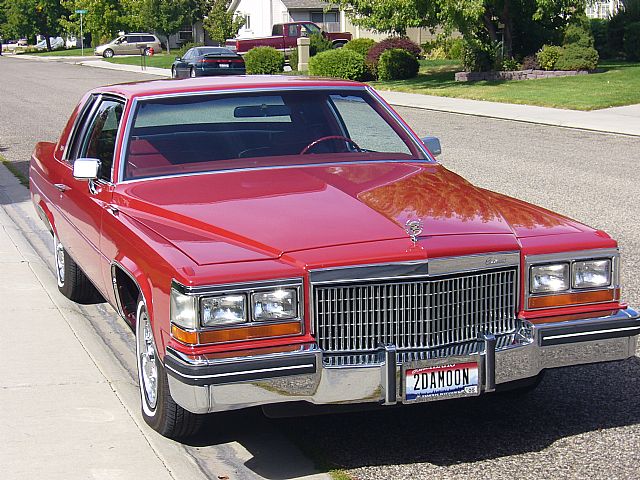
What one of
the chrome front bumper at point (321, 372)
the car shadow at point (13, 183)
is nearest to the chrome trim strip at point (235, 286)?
the chrome front bumper at point (321, 372)

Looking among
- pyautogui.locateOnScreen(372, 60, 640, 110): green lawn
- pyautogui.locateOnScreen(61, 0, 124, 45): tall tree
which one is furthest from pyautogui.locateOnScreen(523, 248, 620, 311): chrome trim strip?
pyautogui.locateOnScreen(61, 0, 124, 45): tall tree

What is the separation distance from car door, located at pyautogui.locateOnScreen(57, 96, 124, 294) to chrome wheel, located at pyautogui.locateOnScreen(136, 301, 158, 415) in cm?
70

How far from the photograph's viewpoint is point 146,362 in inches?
205

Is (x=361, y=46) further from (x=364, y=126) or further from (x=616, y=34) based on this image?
(x=364, y=126)

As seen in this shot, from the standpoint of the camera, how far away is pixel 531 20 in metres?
34.7

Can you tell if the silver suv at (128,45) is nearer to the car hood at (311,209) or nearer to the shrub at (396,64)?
the shrub at (396,64)

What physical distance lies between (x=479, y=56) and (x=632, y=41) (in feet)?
22.4

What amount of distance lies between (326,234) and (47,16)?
98.5 meters

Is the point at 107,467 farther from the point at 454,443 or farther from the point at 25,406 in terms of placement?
the point at 454,443

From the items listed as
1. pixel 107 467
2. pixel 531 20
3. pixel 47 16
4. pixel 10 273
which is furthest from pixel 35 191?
pixel 47 16

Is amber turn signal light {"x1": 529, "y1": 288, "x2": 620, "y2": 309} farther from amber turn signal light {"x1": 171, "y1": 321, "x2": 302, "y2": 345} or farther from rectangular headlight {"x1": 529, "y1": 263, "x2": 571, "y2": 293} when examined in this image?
amber turn signal light {"x1": 171, "y1": 321, "x2": 302, "y2": 345}

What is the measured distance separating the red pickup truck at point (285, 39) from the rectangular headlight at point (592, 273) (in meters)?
47.9

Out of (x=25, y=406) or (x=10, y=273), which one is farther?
(x=10, y=273)

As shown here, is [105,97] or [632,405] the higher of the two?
[105,97]
